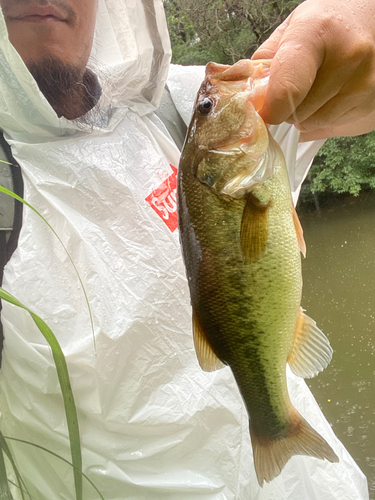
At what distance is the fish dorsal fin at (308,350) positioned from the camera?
78 centimetres

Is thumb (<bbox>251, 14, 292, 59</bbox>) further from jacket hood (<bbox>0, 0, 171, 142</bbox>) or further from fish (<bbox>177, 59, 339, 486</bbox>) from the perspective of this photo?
jacket hood (<bbox>0, 0, 171, 142</bbox>)

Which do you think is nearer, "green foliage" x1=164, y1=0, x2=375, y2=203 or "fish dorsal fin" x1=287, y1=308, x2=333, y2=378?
"fish dorsal fin" x1=287, y1=308, x2=333, y2=378

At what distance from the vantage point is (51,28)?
52.3 inches

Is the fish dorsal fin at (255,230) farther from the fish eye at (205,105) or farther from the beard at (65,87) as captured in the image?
the beard at (65,87)

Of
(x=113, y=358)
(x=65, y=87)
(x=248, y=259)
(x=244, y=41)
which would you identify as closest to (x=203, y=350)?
(x=248, y=259)

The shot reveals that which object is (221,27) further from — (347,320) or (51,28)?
(51,28)

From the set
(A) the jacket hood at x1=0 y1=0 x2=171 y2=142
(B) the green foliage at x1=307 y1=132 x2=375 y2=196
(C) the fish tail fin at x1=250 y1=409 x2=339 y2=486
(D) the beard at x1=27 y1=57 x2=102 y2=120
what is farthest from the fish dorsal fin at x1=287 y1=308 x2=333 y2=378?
(B) the green foliage at x1=307 y1=132 x2=375 y2=196

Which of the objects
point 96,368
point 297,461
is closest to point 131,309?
point 96,368

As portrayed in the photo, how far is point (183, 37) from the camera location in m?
Result: 5.84

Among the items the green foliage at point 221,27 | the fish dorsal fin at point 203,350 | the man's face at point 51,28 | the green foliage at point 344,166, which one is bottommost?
the green foliage at point 344,166

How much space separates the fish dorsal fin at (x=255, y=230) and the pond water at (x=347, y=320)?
1940mm

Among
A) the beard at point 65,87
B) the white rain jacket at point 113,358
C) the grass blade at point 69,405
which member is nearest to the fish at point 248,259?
the grass blade at point 69,405

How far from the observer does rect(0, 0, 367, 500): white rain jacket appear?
111cm

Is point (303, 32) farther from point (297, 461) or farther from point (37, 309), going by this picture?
point (297, 461)
